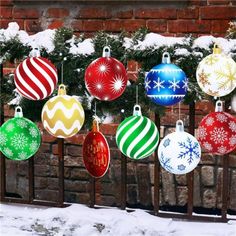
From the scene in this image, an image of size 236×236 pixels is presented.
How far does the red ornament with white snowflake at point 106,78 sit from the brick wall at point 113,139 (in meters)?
1.70

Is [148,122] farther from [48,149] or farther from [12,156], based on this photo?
[48,149]

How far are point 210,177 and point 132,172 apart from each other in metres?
0.55

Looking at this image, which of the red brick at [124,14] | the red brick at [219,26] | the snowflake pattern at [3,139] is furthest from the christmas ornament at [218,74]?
the red brick at [124,14]

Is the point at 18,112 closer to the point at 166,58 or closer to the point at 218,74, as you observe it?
the point at 166,58

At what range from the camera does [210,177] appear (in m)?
3.92

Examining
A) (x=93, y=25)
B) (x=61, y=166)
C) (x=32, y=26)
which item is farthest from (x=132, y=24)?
(x=61, y=166)

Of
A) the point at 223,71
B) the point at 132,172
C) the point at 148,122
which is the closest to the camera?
the point at 223,71

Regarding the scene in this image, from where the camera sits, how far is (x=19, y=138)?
2.32 meters

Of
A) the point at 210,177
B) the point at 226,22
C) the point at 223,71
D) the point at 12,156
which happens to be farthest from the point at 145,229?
the point at 226,22

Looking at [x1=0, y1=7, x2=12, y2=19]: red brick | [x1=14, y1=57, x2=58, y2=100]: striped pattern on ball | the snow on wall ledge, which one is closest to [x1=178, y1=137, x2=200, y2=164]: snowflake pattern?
the snow on wall ledge

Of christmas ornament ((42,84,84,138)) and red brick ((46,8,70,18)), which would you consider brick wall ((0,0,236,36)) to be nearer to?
red brick ((46,8,70,18))

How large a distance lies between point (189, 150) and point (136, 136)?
212 millimetres

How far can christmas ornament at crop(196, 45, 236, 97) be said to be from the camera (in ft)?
6.89

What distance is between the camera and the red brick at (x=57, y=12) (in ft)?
13.5
